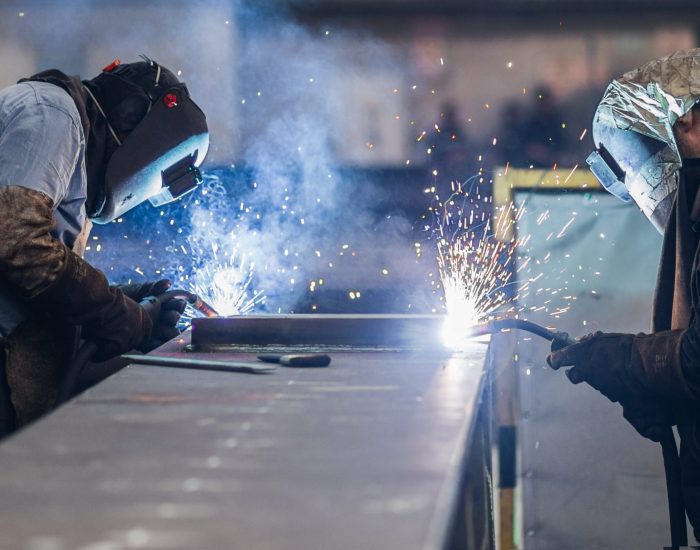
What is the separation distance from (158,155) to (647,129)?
127 centimetres

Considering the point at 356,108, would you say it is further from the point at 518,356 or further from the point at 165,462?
the point at 165,462

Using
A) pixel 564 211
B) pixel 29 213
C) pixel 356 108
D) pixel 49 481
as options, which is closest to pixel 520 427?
pixel 564 211

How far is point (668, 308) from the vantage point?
2.21m

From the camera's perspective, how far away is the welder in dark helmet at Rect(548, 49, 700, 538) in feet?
6.28

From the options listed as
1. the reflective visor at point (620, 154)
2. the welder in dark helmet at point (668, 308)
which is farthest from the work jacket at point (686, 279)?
the reflective visor at point (620, 154)

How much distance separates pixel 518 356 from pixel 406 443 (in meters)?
2.25

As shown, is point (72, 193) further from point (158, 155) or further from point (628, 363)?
point (628, 363)

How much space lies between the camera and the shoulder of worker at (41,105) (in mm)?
1998

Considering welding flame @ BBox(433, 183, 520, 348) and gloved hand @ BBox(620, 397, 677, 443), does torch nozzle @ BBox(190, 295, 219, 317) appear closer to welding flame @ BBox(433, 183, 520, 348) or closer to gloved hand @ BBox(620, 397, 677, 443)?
welding flame @ BBox(433, 183, 520, 348)

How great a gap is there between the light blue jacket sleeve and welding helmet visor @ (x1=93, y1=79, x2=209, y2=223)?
21 centimetres

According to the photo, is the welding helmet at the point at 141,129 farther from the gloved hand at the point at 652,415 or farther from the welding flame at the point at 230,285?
the gloved hand at the point at 652,415

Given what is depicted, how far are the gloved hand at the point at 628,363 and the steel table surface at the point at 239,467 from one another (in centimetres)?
61

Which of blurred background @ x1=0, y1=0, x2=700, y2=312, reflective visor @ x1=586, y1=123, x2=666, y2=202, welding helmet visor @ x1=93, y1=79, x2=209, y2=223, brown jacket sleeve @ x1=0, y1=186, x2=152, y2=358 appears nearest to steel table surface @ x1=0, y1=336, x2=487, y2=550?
brown jacket sleeve @ x1=0, y1=186, x2=152, y2=358

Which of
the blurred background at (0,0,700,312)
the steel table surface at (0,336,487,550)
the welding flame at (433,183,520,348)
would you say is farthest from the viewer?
the welding flame at (433,183,520,348)
